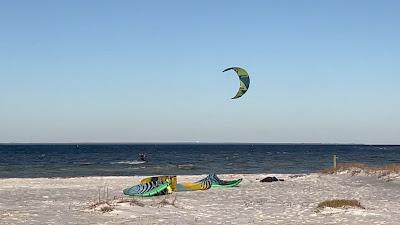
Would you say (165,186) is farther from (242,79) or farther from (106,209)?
(242,79)

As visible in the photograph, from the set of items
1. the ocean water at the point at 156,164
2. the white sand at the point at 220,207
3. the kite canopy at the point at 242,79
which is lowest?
the ocean water at the point at 156,164

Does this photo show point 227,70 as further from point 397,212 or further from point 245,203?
point 397,212

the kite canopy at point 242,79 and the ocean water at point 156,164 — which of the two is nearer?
the kite canopy at point 242,79

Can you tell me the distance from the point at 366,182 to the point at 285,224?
14959 mm

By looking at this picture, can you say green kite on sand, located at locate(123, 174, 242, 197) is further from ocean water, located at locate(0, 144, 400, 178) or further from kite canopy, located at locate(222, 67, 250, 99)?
ocean water, located at locate(0, 144, 400, 178)

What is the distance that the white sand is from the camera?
550 inches

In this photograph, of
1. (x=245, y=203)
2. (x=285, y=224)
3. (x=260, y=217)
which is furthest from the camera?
(x=245, y=203)

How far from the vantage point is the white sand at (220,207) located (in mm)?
13977

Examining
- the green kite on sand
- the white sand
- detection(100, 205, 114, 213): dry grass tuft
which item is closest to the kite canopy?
the green kite on sand

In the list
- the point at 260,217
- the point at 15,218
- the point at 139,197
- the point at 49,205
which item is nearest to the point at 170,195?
the point at 139,197

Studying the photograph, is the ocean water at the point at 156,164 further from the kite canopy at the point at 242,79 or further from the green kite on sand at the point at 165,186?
the kite canopy at the point at 242,79

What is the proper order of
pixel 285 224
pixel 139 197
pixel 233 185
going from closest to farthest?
pixel 285 224 < pixel 139 197 < pixel 233 185

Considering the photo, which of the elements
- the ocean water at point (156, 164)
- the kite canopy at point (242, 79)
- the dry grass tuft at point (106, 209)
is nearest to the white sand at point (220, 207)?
the dry grass tuft at point (106, 209)

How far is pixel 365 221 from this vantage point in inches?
544
